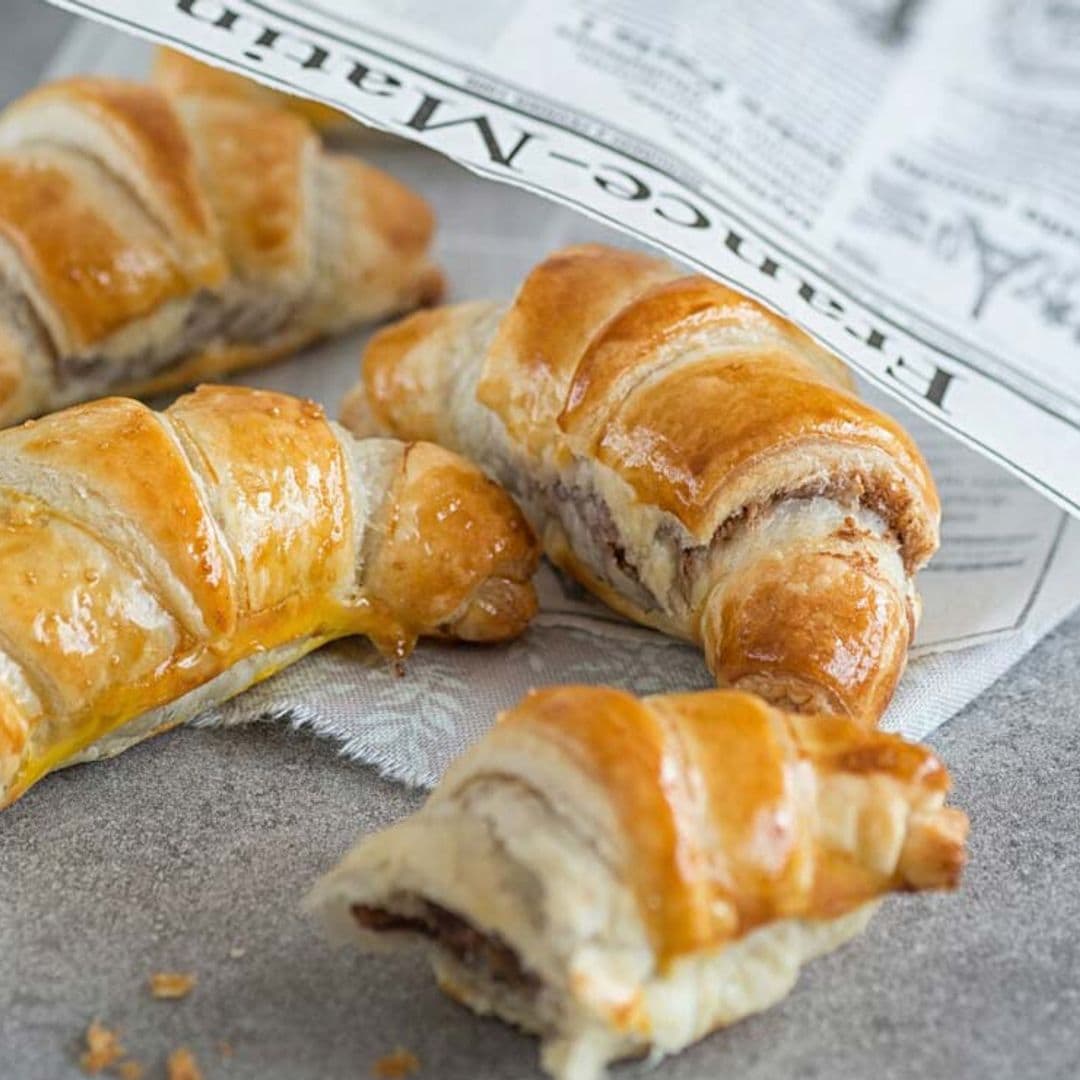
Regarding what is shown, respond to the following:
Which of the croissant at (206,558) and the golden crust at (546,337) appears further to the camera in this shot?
the golden crust at (546,337)

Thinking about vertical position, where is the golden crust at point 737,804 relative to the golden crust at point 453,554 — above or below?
above

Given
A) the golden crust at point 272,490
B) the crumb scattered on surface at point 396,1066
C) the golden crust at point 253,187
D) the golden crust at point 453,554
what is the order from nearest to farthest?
the crumb scattered on surface at point 396,1066 < the golden crust at point 272,490 < the golden crust at point 453,554 < the golden crust at point 253,187

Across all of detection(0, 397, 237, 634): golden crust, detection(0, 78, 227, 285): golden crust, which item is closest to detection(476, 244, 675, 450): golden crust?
detection(0, 397, 237, 634): golden crust

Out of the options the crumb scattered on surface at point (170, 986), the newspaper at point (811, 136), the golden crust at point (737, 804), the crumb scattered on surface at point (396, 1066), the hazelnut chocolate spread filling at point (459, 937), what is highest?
the newspaper at point (811, 136)

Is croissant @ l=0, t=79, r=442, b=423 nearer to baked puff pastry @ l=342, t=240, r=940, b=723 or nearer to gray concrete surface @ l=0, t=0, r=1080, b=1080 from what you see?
baked puff pastry @ l=342, t=240, r=940, b=723

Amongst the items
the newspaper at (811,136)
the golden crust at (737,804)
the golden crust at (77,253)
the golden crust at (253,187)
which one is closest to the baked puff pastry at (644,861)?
the golden crust at (737,804)

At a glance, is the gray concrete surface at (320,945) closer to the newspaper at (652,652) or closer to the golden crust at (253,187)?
the newspaper at (652,652)

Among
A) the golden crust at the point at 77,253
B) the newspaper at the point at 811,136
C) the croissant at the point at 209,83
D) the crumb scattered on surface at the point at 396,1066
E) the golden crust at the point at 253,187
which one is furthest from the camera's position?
the croissant at the point at 209,83
